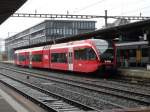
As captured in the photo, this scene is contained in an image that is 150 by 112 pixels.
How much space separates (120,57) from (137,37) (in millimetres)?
3541

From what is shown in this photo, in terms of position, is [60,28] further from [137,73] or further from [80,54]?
[137,73]

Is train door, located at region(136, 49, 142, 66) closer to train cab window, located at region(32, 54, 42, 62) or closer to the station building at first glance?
train cab window, located at region(32, 54, 42, 62)

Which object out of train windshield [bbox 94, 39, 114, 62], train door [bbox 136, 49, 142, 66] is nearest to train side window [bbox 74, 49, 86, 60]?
train windshield [bbox 94, 39, 114, 62]

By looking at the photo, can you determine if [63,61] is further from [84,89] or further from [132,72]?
[84,89]

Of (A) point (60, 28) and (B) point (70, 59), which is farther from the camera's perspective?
(A) point (60, 28)

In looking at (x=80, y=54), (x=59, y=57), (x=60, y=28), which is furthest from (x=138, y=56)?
(x=60, y=28)

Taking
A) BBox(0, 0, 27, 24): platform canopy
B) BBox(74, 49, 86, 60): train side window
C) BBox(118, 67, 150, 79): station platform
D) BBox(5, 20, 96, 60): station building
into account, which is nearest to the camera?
BBox(0, 0, 27, 24): platform canopy

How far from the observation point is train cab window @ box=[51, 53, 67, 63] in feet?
125

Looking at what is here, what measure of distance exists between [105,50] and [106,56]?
451mm

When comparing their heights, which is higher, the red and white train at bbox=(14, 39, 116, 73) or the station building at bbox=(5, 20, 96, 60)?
the station building at bbox=(5, 20, 96, 60)

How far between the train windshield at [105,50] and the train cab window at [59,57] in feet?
22.8

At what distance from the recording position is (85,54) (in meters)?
32.1

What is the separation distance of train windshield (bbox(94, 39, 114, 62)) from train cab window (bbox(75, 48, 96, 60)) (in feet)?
1.86

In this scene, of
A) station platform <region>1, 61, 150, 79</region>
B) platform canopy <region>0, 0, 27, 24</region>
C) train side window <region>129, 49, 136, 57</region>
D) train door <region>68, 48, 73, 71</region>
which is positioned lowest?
station platform <region>1, 61, 150, 79</region>
